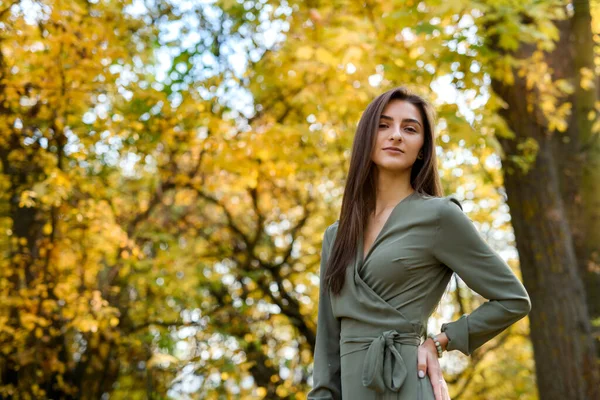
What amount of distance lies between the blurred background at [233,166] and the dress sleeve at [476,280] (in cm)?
276

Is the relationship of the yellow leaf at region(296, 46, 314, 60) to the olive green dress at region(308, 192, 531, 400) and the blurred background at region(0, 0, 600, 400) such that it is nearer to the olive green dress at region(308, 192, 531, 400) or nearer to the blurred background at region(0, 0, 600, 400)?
the blurred background at region(0, 0, 600, 400)

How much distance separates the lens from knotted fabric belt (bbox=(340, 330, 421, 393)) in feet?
6.78

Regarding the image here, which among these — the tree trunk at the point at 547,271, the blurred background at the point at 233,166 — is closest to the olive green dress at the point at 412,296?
the blurred background at the point at 233,166

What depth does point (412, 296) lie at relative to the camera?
214cm

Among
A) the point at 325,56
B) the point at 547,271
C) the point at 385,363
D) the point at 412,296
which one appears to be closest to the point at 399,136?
the point at 412,296

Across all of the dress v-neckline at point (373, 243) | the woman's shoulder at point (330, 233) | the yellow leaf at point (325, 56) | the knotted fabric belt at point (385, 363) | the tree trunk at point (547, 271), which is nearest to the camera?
the knotted fabric belt at point (385, 363)

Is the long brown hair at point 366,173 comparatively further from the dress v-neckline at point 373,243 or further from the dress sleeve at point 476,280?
the dress sleeve at point 476,280

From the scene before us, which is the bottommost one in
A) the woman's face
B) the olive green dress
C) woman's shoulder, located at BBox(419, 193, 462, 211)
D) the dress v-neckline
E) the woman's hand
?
the woman's hand

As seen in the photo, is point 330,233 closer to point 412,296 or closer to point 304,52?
point 412,296

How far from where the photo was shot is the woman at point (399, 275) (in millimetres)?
2096

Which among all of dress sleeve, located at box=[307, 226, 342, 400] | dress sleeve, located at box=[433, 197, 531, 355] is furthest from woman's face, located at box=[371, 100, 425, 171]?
dress sleeve, located at box=[307, 226, 342, 400]

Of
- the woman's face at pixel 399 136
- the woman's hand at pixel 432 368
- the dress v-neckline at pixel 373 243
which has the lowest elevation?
the woman's hand at pixel 432 368

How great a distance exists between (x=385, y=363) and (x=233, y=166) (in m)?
4.22

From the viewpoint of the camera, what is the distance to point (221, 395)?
7469 millimetres
